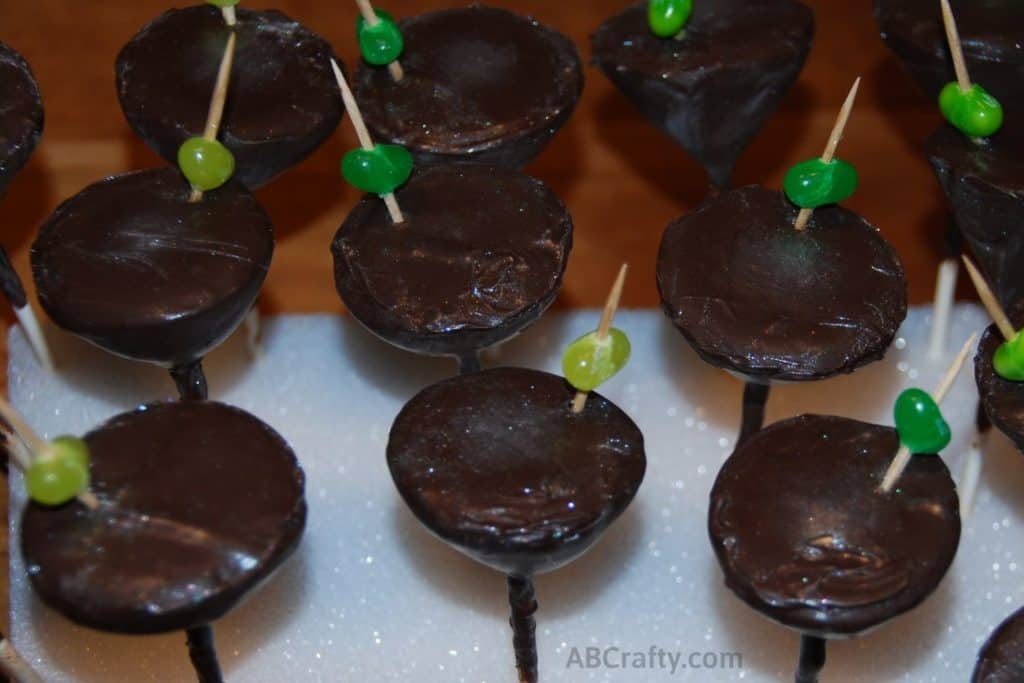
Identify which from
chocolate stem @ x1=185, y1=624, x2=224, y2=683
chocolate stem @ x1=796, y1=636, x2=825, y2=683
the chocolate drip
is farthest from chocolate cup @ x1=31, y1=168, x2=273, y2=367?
chocolate stem @ x1=796, y1=636, x2=825, y2=683

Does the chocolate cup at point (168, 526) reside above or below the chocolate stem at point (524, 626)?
above

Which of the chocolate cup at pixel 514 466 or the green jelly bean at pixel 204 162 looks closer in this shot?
the chocolate cup at pixel 514 466

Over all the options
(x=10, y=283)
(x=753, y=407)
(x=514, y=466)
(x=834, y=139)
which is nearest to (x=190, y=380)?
(x=10, y=283)

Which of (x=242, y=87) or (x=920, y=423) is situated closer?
(x=920, y=423)

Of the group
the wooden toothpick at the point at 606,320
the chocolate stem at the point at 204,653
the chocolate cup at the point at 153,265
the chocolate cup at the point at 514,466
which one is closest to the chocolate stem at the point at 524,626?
the chocolate cup at the point at 514,466

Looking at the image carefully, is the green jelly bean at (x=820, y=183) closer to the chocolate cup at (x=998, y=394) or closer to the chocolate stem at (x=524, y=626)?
the chocolate cup at (x=998, y=394)

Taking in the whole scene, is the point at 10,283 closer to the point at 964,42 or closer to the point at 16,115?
the point at 16,115

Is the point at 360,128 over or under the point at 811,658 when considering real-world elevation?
over
